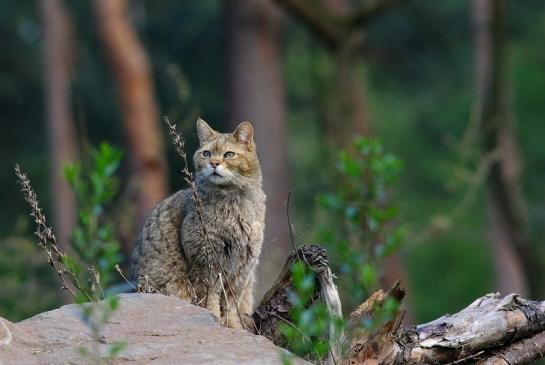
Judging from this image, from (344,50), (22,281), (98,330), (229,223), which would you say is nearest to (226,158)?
(229,223)

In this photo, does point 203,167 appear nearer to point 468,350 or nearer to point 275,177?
point 468,350

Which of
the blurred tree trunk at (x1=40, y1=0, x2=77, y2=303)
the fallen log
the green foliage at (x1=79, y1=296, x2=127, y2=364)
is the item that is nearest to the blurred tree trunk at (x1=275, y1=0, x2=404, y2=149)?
the blurred tree trunk at (x1=40, y1=0, x2=77, y2=303)

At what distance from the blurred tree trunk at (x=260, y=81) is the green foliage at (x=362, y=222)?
8196 mm

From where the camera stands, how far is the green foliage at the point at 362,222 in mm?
7824

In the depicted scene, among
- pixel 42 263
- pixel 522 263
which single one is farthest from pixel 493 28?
pixel 42 263

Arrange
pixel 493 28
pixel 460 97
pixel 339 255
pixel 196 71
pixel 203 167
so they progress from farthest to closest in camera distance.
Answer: pixel 460 97, pixel 196 71, pixel 493 28, pixel 203 167, pixel 339 255

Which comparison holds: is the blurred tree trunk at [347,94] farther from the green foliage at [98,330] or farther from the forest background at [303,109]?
the green foliage at [98,330]

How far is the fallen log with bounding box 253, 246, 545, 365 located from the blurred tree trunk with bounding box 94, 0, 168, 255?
439 inches

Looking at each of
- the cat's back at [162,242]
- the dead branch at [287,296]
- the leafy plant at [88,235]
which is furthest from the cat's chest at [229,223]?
the leafy plant at [88,235]

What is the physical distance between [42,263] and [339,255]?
39.6 feet

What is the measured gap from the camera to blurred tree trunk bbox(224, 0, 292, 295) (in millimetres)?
19156

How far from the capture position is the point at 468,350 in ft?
24.1

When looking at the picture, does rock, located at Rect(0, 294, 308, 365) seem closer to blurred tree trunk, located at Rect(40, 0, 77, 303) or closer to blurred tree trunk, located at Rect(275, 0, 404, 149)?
blurred tree trunk, located at Rect(275, 0, 404, 149)

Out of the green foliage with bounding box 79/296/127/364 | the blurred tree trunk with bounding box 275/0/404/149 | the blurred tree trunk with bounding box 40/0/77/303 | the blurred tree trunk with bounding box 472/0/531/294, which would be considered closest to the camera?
the green foliage with bounding box 79/296/127/364
